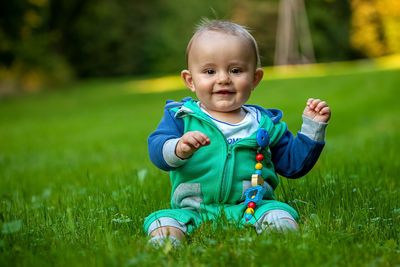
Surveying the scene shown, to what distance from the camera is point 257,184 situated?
3.10 metres

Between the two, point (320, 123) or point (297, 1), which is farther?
point (297, 1)

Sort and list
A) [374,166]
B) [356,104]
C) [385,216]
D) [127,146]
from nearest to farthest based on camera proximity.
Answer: [385,216] < [374,166] < [127,146] < [356,104]

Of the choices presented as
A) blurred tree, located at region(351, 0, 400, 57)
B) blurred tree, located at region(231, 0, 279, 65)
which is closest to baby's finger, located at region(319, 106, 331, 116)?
blurred tree, located at region(231, 0, 279, 65)

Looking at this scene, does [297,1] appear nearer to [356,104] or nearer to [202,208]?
[356,104]

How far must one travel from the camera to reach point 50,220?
10.6 ft

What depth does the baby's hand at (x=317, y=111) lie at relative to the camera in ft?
10.4

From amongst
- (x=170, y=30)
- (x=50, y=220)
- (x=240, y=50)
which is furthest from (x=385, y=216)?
(x=170, y=30)

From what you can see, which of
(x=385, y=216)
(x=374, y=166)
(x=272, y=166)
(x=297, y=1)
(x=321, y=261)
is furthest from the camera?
(x=297, y=1)

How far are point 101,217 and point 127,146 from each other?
7544 mm

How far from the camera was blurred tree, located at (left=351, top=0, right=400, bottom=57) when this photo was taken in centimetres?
4172

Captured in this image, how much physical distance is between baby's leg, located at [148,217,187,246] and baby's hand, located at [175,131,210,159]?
337 millimetres

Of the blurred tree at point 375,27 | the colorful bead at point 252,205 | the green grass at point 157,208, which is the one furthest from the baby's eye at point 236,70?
the blurred tree at point 375,27

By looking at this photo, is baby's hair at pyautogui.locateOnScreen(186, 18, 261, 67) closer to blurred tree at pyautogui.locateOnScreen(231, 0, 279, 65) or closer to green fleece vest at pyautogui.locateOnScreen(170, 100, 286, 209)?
green fleece vest at pyautogui.locateOnScreen(170, 100, 286, 209)

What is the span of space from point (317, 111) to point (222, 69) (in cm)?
56
